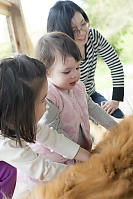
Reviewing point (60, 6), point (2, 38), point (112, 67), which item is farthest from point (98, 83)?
point (60, 6)

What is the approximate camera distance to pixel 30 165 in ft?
1.95

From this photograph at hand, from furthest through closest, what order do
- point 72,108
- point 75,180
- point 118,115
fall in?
point 118,115 → point 72,108 → point 75,180

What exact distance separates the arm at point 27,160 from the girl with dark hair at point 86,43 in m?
0.51

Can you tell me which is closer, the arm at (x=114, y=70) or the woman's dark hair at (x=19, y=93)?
the woman's dark hair at (x=19, y=93)

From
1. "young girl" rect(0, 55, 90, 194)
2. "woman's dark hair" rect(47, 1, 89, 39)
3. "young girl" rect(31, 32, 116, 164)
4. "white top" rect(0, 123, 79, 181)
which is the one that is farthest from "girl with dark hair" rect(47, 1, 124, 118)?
"white top" rect(0, 123, 79, 181)

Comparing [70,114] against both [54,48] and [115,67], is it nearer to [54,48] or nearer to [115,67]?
[54,48]

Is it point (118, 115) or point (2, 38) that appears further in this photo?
point (2, 38)

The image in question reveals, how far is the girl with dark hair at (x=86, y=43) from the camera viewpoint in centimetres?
89

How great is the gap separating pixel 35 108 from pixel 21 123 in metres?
0.05

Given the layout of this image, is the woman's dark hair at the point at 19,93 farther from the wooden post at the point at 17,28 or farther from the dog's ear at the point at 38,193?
the wooden post at the point at 17,28

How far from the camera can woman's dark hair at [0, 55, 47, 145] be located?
0.50 meters

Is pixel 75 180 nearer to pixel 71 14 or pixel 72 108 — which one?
pixel 72 108

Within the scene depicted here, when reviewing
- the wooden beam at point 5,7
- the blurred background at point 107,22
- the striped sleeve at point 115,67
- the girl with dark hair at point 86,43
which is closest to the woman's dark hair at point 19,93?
the girl with dark hair at point 86,43

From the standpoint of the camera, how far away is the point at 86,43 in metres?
1.06
